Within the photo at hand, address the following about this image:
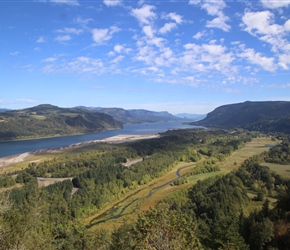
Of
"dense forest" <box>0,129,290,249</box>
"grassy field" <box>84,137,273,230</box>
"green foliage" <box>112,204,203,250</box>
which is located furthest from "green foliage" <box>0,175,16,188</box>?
"green foliage" <box>112,204,203,250</box>

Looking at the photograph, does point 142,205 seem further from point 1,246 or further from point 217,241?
point 1,246

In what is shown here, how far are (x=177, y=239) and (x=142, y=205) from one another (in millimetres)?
49375

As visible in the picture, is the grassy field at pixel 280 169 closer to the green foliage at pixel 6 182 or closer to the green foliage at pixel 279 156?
the green foliage at pixel 279 156

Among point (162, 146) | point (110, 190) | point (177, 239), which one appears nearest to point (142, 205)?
point (110, 190)

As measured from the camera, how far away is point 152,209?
1741 cm

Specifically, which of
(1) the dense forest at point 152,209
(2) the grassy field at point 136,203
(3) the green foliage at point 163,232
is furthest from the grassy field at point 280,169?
(3) the green foliage at point 163,232

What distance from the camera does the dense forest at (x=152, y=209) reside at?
1614 cm

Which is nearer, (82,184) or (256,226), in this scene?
(256,226)

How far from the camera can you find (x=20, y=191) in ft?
192

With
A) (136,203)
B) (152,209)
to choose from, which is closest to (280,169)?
(136,203)

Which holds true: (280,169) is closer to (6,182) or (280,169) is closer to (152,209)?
(6,182)

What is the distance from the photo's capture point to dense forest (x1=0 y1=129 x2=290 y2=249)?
16.1 m

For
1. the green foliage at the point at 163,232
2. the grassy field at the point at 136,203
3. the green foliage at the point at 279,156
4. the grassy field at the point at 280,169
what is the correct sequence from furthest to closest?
1. the green foliage at the point at 279,156
2. the grassy field at the point at 280,169
3. the grassy field at the point at 136,203
4. the green foliage at the point at 163,232

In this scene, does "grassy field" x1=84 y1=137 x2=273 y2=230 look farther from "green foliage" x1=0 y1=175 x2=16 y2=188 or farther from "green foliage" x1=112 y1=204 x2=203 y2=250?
"green foliage" x1=112 y1=204 x2=203 y2=250
